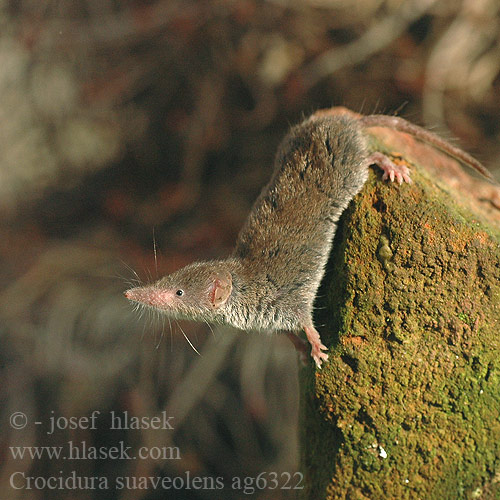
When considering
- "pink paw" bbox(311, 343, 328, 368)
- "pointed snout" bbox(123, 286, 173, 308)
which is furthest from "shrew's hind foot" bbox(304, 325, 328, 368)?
"pointed snout" bbox(123, 286, 173, 308)

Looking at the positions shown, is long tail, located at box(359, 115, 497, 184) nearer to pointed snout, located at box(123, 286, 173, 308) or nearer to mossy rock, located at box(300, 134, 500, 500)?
mossy rock, located at box(300, 134, 500, 500)

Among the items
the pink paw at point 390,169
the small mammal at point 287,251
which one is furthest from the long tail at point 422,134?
the pink paw at point 390,169

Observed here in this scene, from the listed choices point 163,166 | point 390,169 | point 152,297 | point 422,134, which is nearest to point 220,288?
point 152,297

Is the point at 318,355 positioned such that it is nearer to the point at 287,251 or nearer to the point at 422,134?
the point at 287,251

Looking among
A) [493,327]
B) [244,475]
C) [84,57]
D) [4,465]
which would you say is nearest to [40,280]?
[4,465]

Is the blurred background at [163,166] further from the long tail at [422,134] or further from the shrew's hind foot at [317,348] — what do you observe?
the shrew's hind foot at [317,348]

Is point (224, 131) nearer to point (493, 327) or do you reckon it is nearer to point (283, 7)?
point (283, 7)
